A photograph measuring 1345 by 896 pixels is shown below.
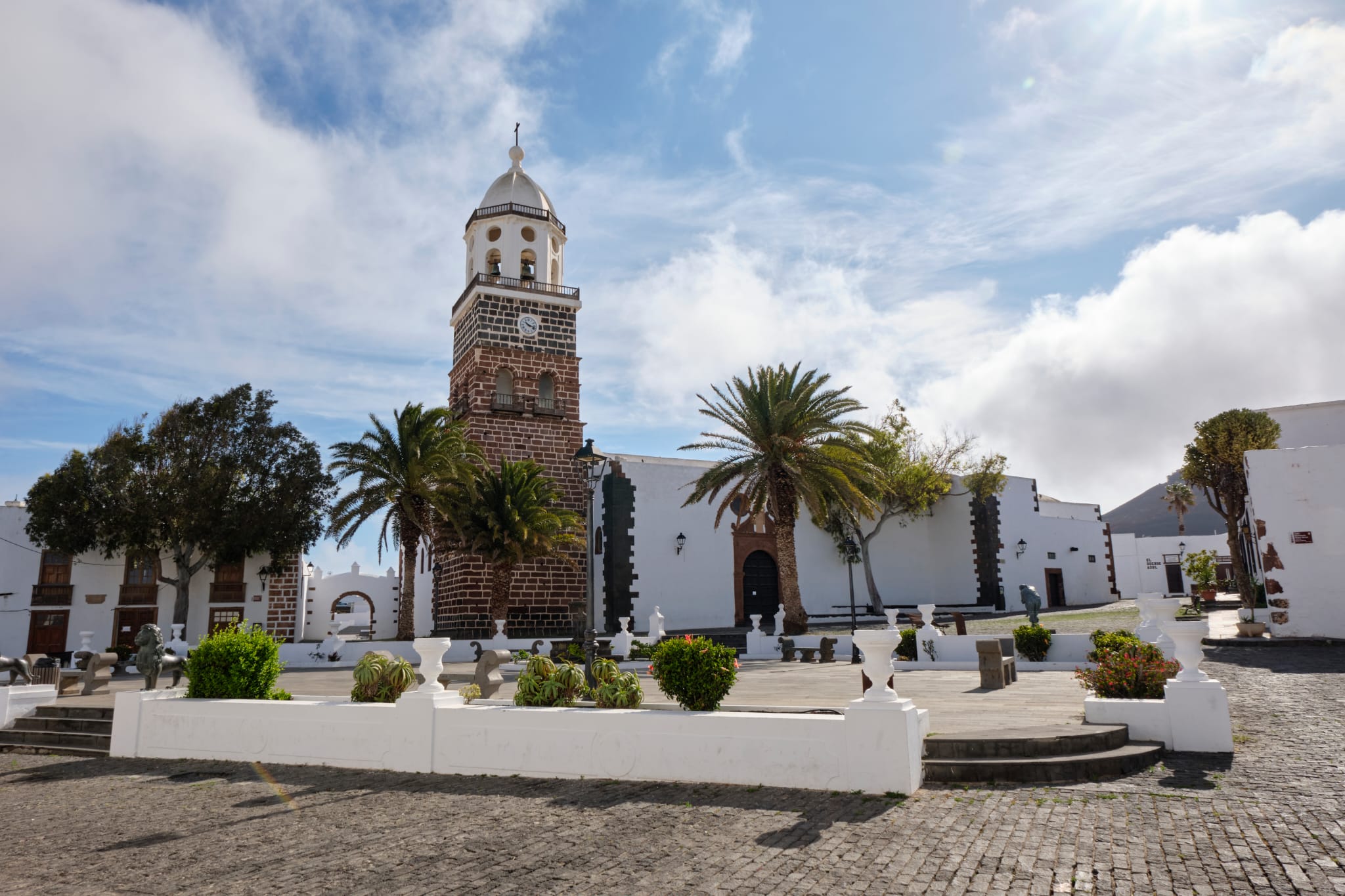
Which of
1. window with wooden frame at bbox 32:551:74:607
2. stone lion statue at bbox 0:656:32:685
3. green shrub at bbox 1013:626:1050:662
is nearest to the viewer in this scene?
stone lion statue at bbox 0:656:32:685

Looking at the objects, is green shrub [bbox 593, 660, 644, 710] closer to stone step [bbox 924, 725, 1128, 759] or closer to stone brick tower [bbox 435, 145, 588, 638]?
stone step [bbox 924, 725, 1128, 759]

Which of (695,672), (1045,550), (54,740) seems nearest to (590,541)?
(54,740)

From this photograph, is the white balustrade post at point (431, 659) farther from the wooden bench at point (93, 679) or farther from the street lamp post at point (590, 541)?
the wooden bench at point (93, 679)

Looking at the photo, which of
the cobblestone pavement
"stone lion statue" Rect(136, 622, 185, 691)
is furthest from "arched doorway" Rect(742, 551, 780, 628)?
the cobblestone pavement

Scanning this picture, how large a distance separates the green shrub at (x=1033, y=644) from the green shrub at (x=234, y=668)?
1285 centimetres

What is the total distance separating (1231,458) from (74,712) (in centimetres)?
2662

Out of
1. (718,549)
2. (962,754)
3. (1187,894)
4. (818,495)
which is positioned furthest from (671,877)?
(718,549)

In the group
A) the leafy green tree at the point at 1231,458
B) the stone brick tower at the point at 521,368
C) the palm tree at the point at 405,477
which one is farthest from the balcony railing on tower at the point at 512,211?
the leafy green tree at the point at 1231,458

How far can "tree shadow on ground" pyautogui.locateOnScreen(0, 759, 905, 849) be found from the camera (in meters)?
5.84

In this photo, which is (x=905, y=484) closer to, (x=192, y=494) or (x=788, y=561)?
(x=788, y=561)

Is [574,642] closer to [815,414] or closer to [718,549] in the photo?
[815,414]

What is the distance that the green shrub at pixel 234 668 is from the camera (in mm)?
9609

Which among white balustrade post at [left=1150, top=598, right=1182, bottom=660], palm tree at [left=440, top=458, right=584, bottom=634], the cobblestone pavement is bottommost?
the cobblestone pavement

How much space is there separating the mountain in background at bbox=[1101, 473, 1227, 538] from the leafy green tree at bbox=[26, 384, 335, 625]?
2903 inches
